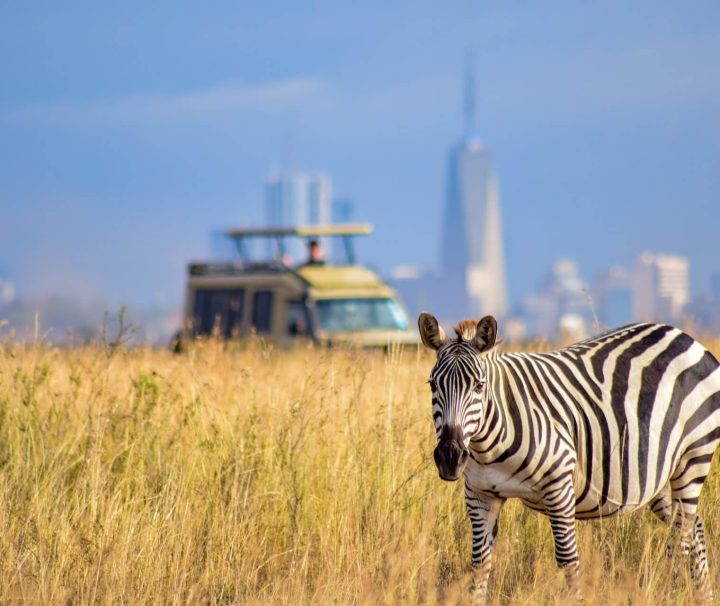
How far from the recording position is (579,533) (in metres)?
6.86

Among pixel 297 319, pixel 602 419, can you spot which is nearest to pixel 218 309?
pixel 297 319

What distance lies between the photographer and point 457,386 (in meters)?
5.07

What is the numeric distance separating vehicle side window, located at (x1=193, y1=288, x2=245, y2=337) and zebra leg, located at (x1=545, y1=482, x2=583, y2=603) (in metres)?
15.3

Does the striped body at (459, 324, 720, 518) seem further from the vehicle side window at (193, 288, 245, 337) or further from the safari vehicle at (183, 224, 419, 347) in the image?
the vehicle side window at (193, 288, 245, 337)

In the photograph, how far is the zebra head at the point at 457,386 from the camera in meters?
4.93

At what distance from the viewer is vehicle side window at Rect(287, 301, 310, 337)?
19219 millimetres

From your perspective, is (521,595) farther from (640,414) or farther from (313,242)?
(313,242)

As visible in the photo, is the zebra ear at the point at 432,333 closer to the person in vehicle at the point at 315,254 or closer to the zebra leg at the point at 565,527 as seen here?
the zebra leg at the point at 565,527

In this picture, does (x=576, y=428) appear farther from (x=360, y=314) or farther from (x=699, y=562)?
(x=360, y=314)

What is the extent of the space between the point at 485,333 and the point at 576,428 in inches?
27.7

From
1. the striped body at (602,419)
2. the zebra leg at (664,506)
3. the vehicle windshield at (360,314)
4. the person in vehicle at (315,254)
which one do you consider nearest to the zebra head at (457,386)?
the striped body at (602,419)

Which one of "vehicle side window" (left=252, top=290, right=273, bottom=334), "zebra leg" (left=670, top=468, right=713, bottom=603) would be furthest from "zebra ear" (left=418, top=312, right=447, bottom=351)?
"vehicle side window" (left=252, top=290, right=273, bottom=334)

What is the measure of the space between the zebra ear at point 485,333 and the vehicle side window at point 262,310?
14576 millimetres

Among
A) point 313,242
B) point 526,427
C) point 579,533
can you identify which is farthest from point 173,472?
point 313,242
